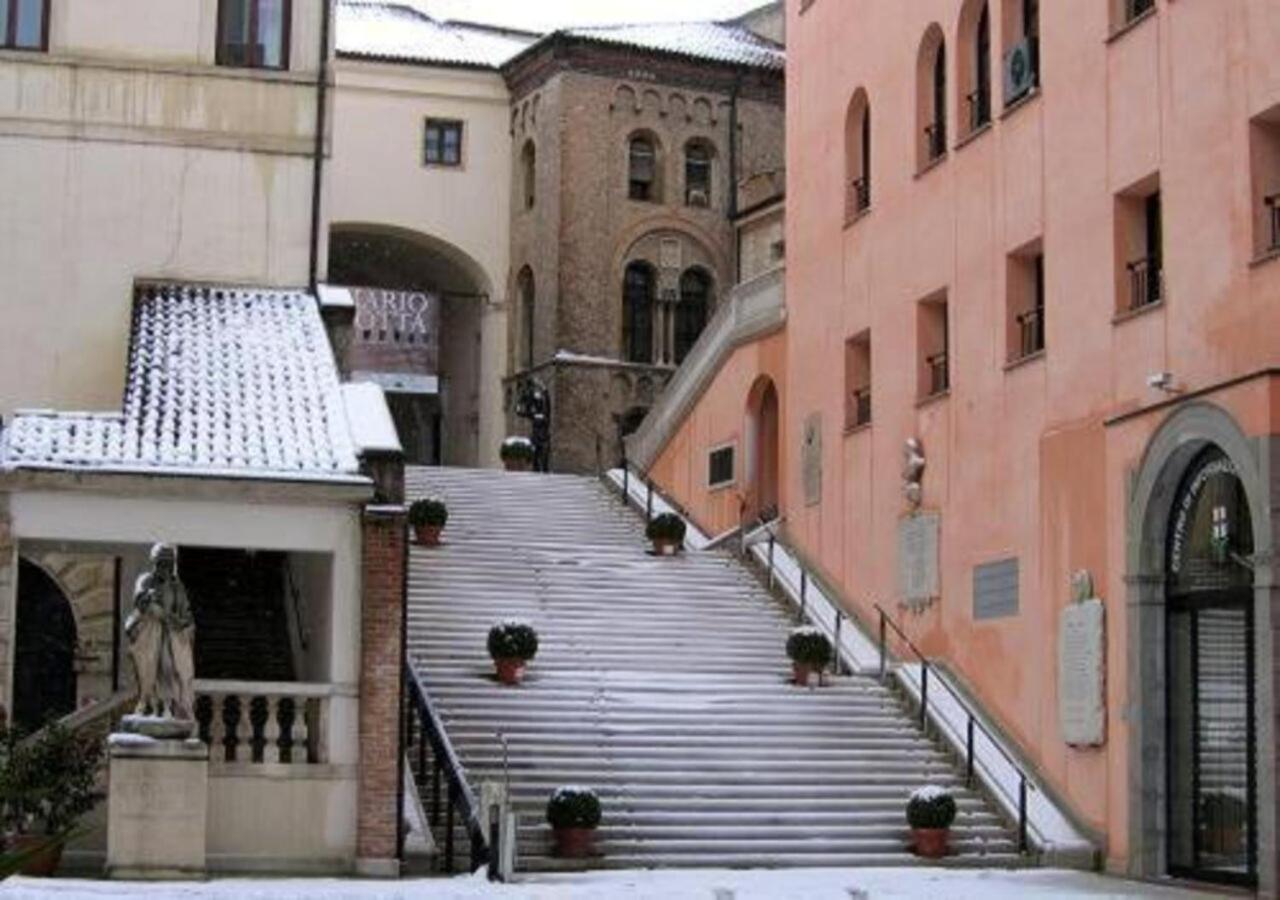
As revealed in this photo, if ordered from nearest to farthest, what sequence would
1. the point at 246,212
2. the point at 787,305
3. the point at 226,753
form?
1. the point at 226,753
2. the point at 246,212
3. the point at 787,305

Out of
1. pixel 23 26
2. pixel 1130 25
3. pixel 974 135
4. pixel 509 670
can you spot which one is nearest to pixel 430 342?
pixel 23 26

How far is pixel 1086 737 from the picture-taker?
21.4m

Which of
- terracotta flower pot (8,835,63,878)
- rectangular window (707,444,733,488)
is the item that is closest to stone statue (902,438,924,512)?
rectangular window (707,444,733,488)

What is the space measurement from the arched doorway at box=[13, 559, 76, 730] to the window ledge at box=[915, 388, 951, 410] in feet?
33.5

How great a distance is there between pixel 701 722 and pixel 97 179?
30.1ft

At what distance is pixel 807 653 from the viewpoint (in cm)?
2541

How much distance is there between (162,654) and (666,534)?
13.7 metres

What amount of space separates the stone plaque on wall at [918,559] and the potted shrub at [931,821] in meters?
4.80

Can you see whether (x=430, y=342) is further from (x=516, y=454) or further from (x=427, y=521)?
(x=427, y=521)

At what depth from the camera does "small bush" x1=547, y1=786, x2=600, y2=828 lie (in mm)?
19641

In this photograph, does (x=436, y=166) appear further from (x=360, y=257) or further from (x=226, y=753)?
(x=226, y=753)

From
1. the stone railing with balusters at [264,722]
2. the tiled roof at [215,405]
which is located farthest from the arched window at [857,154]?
the stone railing with balusters at [264,722]

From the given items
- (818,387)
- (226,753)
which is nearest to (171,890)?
(226,753)

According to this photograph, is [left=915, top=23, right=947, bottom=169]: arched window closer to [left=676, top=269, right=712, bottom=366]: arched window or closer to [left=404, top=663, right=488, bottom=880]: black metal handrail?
[left=404, top=663, right=488, bottom=880]: black metal handrail
